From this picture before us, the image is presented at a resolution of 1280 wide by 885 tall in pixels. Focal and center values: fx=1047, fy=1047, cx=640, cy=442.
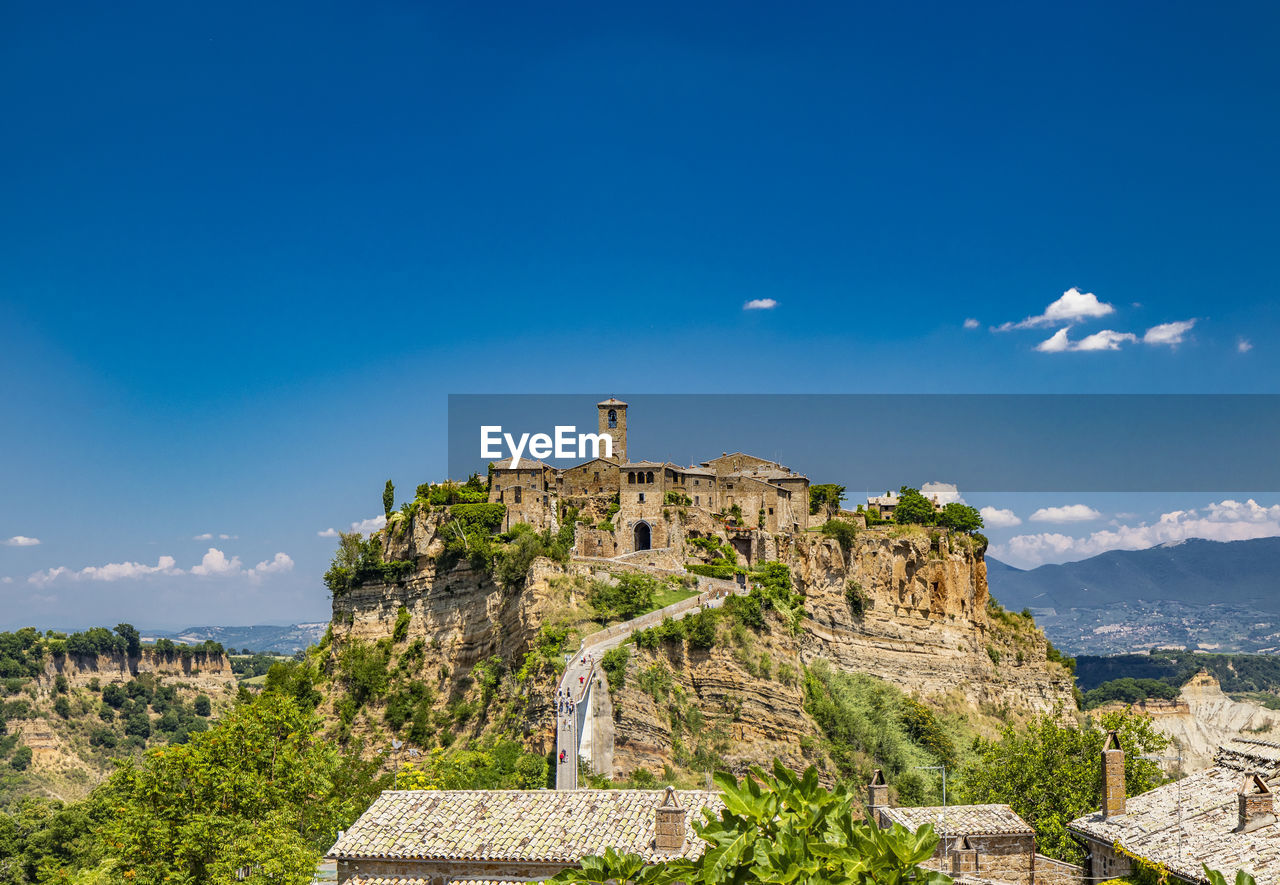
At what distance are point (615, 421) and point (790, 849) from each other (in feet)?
198

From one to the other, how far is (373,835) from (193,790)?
31.2ft

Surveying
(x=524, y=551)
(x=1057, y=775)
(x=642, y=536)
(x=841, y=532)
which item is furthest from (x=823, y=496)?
(x=1057, y=775)

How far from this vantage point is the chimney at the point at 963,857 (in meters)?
27.3

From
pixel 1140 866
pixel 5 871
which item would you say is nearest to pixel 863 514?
pixel 1140 866

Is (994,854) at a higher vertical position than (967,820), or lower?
lower

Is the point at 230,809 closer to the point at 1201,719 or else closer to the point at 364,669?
the point at 364,669

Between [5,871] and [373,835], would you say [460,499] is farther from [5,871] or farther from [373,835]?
[373,835]

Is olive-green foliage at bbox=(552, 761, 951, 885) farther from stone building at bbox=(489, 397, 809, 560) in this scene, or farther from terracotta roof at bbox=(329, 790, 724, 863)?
stone building at bbox=(489, 397, 809, 560)

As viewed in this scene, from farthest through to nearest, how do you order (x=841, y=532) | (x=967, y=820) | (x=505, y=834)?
(x=841, y=532)
(x=967, y=820)
(x=505, y=834)

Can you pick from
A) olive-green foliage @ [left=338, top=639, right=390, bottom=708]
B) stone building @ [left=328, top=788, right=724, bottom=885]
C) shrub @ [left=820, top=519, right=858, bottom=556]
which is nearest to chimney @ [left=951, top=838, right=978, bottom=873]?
stone building @ [left=328, top=788, right=724, bottom=885]

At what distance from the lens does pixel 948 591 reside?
7275 centimetres

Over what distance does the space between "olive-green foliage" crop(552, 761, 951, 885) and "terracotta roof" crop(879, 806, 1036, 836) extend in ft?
60.9

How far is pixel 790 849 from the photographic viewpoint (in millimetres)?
9578

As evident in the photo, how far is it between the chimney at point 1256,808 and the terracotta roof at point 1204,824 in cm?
15
